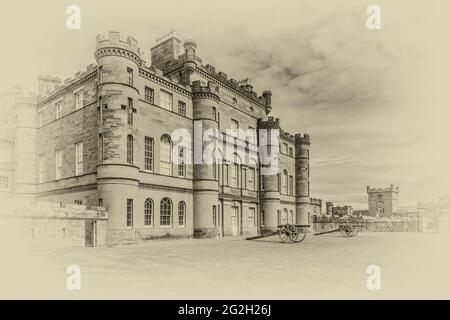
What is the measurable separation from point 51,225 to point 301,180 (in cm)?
3144

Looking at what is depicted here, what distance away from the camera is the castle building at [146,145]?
21.1 metres

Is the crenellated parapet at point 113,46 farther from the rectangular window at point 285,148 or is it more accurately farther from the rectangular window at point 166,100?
the rectangular window at point 285,148

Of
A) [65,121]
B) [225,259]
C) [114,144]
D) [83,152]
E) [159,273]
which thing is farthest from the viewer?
[65,121]

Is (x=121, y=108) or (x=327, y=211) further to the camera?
(x=327, y=211)

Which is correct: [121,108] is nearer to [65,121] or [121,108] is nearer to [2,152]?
[65,121]

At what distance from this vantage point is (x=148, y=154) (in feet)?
78.3

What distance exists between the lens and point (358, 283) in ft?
30.1

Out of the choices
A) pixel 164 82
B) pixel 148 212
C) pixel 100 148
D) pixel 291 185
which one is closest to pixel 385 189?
pixel 291 185

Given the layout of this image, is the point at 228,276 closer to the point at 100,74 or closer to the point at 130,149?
the point at 130,149

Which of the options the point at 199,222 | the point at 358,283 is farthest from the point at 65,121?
the point at 358,283

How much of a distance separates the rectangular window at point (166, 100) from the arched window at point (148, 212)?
22.9 feet

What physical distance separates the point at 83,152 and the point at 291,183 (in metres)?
26.2

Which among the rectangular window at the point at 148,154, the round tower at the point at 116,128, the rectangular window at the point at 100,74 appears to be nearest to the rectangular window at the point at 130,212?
the round tower at the point at 116,128

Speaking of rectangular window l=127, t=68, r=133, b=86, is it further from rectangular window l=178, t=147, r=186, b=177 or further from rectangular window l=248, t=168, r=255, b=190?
rectangular window l=248, t=168, r=255, b=190
